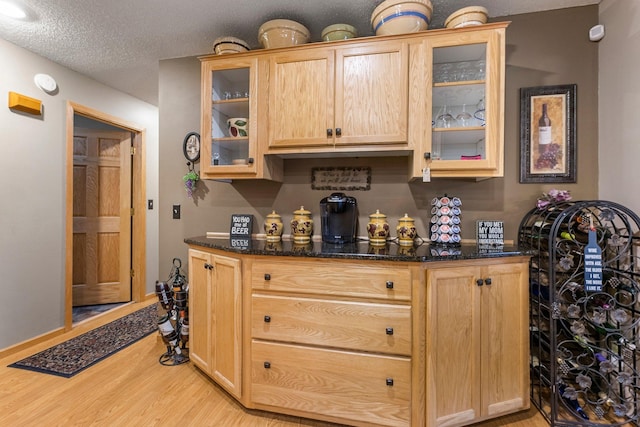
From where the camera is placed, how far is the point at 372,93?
181cm

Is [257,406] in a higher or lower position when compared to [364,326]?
lower

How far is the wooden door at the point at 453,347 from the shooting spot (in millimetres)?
1476

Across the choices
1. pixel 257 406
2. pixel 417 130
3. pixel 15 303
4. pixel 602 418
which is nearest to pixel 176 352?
pixel 257 406

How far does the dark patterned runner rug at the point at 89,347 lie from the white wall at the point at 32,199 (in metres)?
0.30

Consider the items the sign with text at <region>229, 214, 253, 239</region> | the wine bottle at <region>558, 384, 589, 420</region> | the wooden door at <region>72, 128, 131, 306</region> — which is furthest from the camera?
the wooden door at <region>72, 128, 131, 306</region>

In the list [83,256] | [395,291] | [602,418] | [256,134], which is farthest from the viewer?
[83,256]

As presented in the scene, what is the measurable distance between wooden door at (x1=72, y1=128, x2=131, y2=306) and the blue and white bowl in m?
3.17

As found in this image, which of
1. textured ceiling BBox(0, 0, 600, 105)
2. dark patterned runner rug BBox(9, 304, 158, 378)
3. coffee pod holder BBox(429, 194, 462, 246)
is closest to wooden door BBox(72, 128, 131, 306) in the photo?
dark patterned runner rug BBox(9, 304, 158, 378)

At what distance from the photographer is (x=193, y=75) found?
8.24 feet

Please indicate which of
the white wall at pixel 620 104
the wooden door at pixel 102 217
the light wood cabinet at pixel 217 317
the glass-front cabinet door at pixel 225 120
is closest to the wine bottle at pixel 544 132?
the white wall at pixel 620 104

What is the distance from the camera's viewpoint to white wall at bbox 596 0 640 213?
162cm

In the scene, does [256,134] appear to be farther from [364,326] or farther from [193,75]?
[364,326]

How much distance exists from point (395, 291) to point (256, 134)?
1298mm

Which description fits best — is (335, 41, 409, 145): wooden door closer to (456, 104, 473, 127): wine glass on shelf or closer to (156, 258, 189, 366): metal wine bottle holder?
(456, 104, 473, 127): wine glass on shelf
